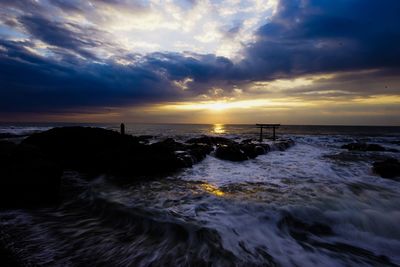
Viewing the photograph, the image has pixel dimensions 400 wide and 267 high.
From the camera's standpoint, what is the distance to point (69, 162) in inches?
492

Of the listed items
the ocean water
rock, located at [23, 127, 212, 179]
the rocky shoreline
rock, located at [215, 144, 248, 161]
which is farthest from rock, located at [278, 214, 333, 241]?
rock, located at [215, 144, 248, 161]

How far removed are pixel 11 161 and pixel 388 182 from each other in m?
14.6

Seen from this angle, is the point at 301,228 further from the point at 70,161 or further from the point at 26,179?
the point at 70,161

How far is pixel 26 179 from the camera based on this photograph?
6.59 meters

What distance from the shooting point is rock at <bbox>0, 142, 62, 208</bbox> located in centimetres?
632

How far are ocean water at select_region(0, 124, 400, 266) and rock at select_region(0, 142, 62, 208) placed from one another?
0.61 m

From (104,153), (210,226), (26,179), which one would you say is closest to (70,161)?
(104,153)

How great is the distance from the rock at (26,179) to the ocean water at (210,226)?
0.61m

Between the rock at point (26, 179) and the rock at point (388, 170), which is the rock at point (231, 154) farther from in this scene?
the rock at point (26, 179)

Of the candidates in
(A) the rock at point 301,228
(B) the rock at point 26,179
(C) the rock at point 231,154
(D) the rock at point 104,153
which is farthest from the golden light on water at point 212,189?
(C) the rock at point 231,154

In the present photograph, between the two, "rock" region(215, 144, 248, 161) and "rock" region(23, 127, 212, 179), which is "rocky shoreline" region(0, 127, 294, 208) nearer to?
"rock" region(23, 127, 212, 179)

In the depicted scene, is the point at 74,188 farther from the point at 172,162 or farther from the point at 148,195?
the point at 172,162

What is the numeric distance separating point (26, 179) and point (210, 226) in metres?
5.29

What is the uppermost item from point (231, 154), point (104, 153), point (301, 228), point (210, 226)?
point (104, 153)
